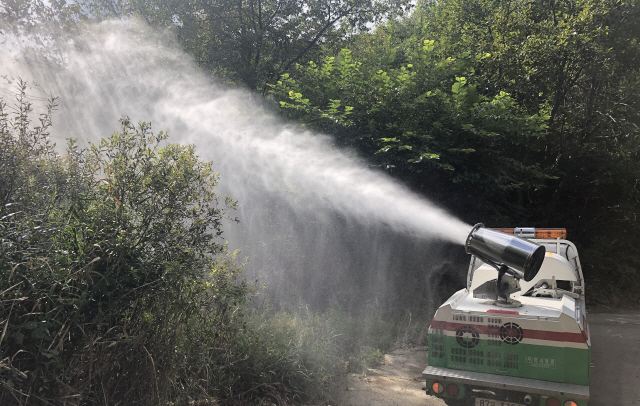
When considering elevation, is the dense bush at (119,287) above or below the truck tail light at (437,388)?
above

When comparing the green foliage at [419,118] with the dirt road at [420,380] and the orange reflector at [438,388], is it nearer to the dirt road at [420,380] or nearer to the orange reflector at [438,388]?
the dirt road at [420,380]

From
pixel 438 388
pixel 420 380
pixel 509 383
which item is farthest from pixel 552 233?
pixel 438 388

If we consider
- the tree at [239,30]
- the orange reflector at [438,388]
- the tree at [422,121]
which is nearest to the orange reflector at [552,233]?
the tree at [422,121]

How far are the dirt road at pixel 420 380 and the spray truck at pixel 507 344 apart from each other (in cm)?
80

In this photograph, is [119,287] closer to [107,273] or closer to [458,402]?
[107,273]

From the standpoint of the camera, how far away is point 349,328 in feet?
24.8

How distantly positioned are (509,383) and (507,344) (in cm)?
37

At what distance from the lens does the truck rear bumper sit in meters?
4.18

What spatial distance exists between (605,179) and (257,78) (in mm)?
10940

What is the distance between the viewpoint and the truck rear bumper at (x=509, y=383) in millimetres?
4180

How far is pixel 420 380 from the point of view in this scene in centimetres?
607

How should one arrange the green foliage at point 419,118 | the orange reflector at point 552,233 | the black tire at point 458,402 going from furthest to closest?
1. the green foliage at point 419,118
2. the orange reflector at point 552,233
3. the black tire at point 458,402

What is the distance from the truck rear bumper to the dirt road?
2.59 ft

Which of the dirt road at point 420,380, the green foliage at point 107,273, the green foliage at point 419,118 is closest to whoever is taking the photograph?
the green foliage at point 107,273
